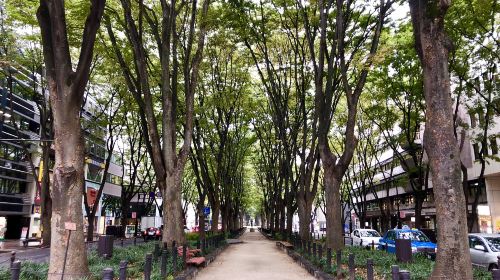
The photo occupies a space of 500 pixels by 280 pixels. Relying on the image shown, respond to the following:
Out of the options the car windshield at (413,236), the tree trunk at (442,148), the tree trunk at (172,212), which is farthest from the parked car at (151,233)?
the tree trunk at (442,148)

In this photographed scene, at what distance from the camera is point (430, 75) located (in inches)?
331

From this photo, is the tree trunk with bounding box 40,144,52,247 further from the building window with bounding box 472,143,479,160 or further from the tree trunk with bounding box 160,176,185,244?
the building window with bounding box 472,143,479,160

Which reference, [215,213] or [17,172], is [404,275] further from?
[17,172]

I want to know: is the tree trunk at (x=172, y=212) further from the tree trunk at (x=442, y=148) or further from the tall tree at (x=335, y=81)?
the tree trunk at (x=442, y=148)

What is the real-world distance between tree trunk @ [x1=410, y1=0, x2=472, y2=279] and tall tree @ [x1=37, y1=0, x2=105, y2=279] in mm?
6630

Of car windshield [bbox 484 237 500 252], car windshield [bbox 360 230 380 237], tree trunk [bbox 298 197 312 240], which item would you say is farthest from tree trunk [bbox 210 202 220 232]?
car windshield [bbox 484 237 500 252]

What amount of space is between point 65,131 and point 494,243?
46.4 feet

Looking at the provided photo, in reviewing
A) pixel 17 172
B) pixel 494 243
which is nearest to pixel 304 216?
pixel 494 243

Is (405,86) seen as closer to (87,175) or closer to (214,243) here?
(214,243)

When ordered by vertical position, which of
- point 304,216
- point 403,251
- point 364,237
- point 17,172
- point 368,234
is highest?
point 17,172

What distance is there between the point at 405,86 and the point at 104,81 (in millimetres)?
16433

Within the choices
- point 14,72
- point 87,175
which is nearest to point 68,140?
point 14,72

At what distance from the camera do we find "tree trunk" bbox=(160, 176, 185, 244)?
15.0 meters

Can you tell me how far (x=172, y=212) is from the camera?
592 inches
